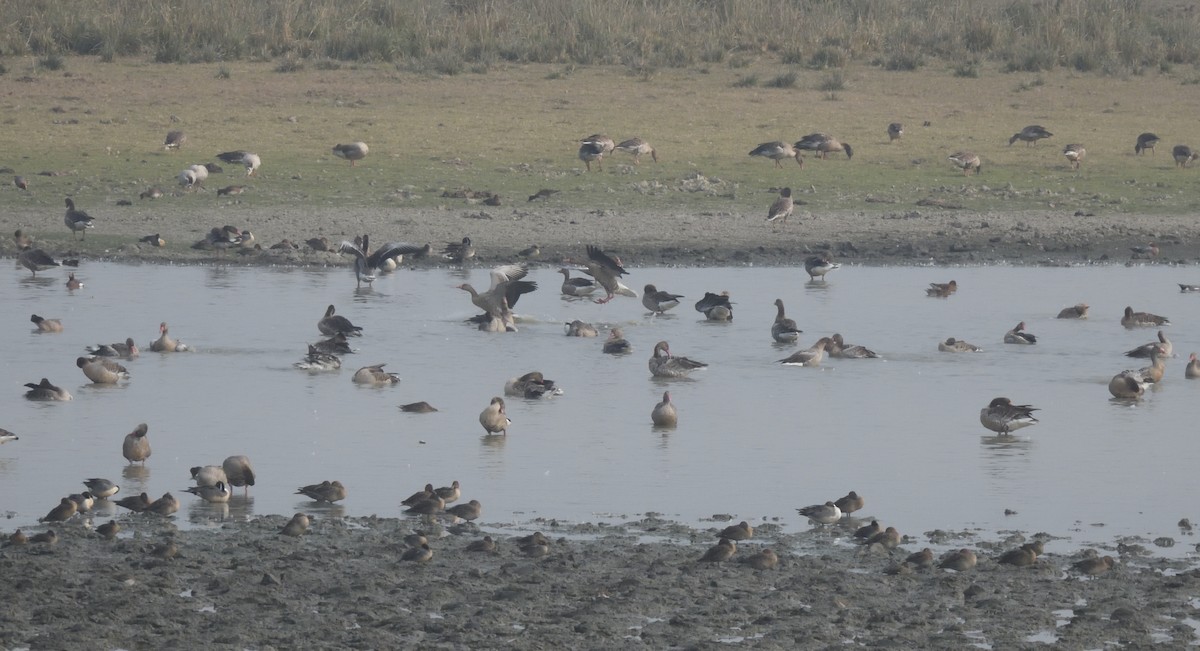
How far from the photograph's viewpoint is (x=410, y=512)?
9.43 m

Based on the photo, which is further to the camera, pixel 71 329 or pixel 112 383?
pixel 71 329

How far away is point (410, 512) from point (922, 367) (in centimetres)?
665

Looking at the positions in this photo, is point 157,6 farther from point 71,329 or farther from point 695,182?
point 71,329

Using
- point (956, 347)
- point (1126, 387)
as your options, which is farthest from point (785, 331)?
point (1126, 387)

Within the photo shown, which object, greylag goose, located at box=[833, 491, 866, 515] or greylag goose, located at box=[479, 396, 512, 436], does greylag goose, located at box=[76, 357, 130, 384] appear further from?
greylag goose, located at box=[833, 491, 866, 515]

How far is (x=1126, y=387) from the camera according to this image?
1358cm

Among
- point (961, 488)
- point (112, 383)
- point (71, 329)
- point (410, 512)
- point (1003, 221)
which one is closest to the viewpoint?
point (410, 512)

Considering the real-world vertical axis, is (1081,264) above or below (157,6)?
below

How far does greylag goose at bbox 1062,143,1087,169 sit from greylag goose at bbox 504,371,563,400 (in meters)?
14.1

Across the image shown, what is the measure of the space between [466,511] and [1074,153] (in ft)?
59.1

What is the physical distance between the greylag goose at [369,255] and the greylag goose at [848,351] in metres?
4.97

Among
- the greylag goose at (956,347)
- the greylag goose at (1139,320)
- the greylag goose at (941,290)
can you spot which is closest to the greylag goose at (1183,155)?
the greylag goose at (941,290)

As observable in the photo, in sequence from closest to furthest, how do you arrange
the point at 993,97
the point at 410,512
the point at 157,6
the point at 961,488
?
1. the point at 410,512
2. the point at 961,488
3. the point at 993,97
4. the point at 157,6

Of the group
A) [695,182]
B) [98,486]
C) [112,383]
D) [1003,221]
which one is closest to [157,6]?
[695,182]
